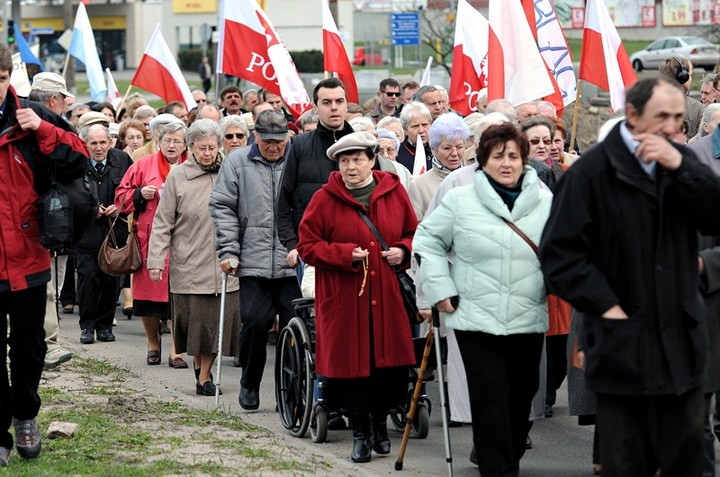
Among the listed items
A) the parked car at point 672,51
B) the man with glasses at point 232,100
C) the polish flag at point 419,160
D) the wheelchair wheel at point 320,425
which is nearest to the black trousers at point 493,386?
the wheelchair wheel at point 320,425

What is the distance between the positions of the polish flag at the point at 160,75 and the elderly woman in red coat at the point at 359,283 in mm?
10639

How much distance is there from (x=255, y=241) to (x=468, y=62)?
6.90 m

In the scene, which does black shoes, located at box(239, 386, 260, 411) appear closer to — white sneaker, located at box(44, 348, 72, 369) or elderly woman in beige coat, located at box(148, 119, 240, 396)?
elderly woman in beige coat, located at box(148, 119, 240, 396)

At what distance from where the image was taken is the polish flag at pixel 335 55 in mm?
15641

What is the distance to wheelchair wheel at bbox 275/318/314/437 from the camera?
896 cm

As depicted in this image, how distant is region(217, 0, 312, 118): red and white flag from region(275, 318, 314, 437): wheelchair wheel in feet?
20.8

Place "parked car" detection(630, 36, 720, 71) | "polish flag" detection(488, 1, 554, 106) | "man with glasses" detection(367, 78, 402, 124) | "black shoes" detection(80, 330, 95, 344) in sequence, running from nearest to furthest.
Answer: "polish flag" detection(488, 1, 554, 106), "black shoes" detection(80, 330, 95, 344), "man with glasses" detection(367, 78, 402, 124), "parked car" detection(630, 36, 720, 71)

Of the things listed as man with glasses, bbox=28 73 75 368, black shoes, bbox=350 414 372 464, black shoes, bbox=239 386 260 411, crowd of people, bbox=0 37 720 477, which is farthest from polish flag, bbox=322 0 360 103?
black shoes, bbox=350 414 372 464

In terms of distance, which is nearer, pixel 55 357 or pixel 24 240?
pixel 24 240

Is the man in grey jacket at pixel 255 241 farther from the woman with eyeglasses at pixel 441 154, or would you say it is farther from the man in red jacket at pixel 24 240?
the man in red jacket at pixel 24 240

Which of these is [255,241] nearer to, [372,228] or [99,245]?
[372,228]

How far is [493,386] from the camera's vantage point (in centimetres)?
718

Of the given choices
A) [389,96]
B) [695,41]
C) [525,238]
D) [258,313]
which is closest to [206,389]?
[258,313]

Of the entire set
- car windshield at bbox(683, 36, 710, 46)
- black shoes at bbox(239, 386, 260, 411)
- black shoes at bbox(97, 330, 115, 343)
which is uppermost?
car windshield at bbox(683, 36, 710, 46)
